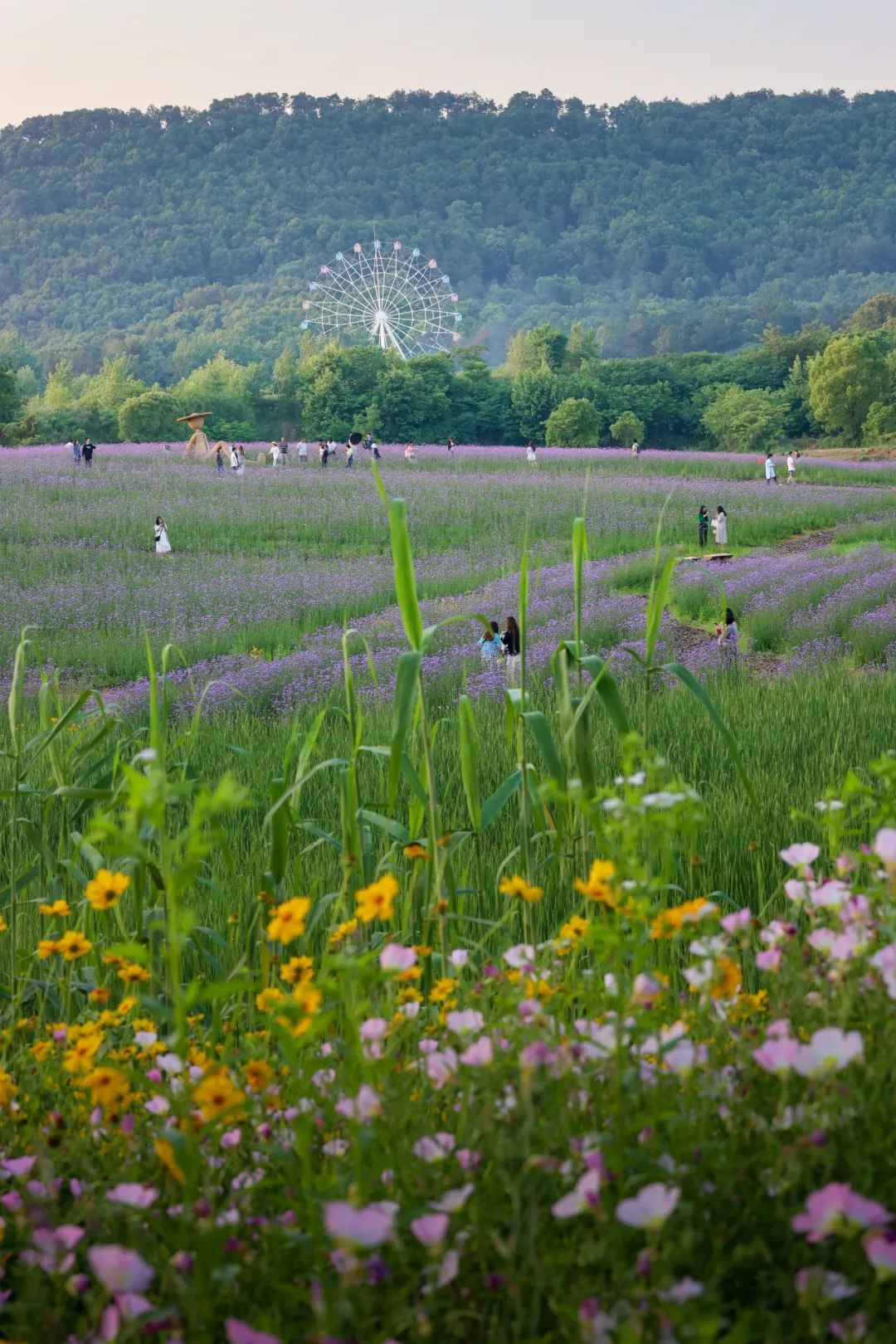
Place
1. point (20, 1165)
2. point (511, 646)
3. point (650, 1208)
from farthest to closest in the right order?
point (511, 646) < point (20, 1165) < point (650, 1208)

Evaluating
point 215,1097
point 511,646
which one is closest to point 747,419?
point 511,646

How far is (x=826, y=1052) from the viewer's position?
1.46 m

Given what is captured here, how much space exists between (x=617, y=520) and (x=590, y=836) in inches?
819

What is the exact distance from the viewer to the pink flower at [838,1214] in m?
1.19

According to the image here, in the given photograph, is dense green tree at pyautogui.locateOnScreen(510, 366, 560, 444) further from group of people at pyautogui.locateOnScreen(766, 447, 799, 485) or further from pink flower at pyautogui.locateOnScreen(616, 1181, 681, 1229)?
pink flower at pyautogui.locateOnScreen(616, 1181, 681, 1229)

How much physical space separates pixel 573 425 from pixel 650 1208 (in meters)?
60.0

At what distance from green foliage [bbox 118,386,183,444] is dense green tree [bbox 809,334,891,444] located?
31.2 m

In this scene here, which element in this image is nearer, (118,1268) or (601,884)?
(118,1268)

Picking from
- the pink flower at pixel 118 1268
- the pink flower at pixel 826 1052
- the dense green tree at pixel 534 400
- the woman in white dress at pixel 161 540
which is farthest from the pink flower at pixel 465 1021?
the dense green tree at pixel 534 400

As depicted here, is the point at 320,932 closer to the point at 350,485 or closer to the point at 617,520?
the point at 617,520

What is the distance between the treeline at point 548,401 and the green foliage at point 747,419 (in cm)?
Result: 8

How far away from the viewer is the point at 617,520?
80.4 ft

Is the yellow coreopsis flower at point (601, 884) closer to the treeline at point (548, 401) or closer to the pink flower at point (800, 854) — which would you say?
the pink flower at point (800, 854)

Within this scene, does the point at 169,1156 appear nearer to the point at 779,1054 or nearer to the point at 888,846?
the point at 779,1054
